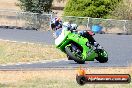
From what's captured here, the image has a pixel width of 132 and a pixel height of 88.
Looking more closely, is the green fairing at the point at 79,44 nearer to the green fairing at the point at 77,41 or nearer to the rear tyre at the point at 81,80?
the green fairing at the point at 77,41

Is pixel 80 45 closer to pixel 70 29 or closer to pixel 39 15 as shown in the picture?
pixel 70 29

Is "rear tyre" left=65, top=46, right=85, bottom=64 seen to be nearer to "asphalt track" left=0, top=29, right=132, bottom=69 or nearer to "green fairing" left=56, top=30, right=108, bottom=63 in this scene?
"green fairing" left=56, top=30, right=108, bottom=63

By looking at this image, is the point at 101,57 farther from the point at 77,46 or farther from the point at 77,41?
the point at 77,41

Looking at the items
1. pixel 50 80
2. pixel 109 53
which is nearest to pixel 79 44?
pixel 50 80

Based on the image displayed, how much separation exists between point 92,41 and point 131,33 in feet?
210

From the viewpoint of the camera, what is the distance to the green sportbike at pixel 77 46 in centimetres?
558

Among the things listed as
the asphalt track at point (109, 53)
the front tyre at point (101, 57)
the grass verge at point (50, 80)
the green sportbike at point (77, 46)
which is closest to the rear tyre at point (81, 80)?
the green sportbike at point (77, 46)

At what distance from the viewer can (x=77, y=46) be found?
5.85 m

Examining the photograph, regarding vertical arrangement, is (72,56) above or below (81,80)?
above

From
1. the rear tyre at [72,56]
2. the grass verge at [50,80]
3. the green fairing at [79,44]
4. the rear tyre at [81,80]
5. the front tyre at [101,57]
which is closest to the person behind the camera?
the rear tyre at [81,80]

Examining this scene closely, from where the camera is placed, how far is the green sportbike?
5.58 m

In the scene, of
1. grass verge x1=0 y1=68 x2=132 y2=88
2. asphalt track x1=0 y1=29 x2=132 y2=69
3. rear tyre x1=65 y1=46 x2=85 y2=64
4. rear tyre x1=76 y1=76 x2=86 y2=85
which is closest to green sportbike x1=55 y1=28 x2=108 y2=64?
rear tyre x1=65 y1=46 x2=85 y2=64

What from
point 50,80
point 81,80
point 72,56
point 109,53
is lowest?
point 109,53

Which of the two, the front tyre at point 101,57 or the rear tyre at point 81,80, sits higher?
A: the front tyre at point 101,57
